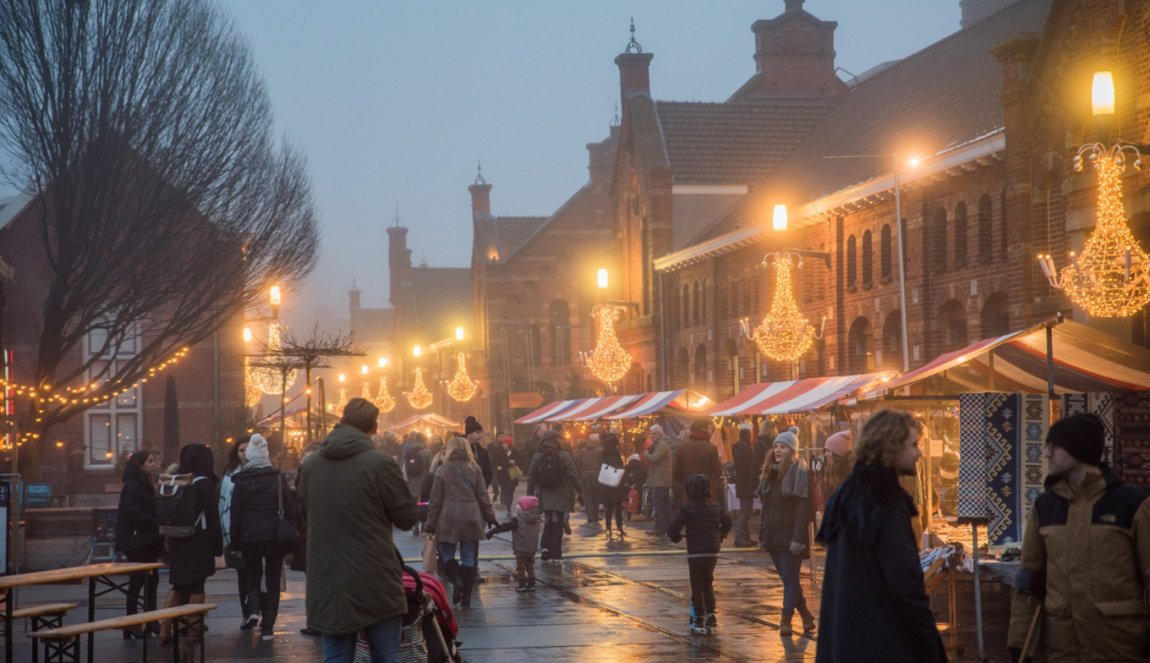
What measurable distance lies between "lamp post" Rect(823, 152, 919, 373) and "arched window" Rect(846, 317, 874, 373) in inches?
87.9

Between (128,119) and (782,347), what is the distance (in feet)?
48.4

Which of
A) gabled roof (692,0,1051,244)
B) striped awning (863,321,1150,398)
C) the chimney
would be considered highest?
the chimney

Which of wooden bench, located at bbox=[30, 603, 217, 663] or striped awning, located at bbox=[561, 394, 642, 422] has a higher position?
striped awning, located at bbox=[561, 394, 642, 422]

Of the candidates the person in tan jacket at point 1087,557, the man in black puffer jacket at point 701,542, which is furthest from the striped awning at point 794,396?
the person in tan jacket at point 1087,557

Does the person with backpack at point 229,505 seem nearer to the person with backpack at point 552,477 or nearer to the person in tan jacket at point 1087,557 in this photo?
the person with backpack at point 552,477

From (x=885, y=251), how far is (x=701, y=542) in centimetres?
2256

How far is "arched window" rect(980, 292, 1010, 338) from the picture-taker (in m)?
30.7

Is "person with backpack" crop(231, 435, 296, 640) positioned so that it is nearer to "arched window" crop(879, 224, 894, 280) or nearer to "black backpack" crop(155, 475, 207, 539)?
"black backpack" crop(155, 475, 207, 539)

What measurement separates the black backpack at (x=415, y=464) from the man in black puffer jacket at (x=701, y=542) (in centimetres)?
1360

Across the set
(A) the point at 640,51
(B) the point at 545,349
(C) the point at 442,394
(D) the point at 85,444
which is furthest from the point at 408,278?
(D) the point at 85,444

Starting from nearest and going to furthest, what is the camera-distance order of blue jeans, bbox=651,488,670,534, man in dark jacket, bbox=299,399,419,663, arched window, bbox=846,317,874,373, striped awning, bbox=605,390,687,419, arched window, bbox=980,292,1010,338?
1. man in dark jacket, bbox=299,399,419,663
2. blue jeans, bbox=651,488,670,534
3. arched window, bbox=980,292,1010,338
4. striped awning, bbox=605,390,687,419
5. arched window, bbox=846,317,874,373

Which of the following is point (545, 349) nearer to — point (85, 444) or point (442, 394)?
point (442, 394)

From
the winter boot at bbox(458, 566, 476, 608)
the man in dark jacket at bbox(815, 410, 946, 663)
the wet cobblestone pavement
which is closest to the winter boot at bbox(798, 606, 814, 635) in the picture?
the wet cobblestone pavement

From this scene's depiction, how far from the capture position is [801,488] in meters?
13.8
